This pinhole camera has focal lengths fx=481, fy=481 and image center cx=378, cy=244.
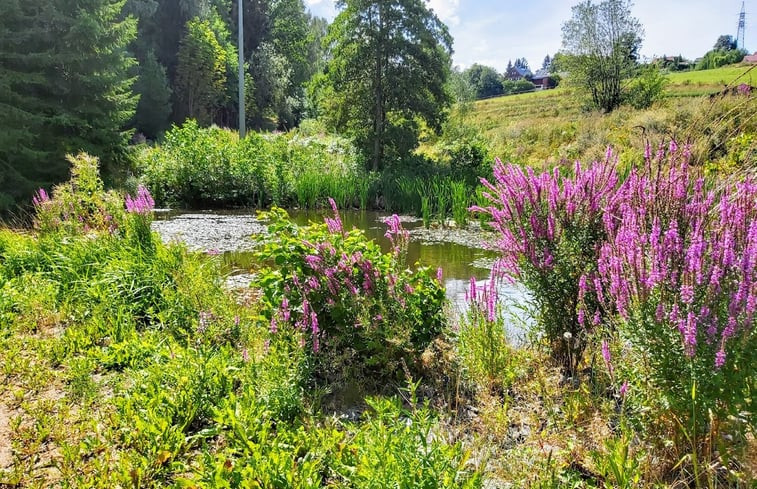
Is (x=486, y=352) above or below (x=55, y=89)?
below

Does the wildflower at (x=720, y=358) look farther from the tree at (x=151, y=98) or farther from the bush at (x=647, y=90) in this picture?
the tree at (x=151, y=98)

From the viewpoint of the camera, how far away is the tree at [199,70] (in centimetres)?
3039

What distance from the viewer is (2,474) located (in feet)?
6.74

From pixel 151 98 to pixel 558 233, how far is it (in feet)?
92.1

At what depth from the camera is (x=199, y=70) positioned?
102 ft

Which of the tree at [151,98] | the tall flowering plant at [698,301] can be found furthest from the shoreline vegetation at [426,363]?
the tree at [151,98]

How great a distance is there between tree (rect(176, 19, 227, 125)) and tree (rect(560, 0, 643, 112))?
21.5 meters

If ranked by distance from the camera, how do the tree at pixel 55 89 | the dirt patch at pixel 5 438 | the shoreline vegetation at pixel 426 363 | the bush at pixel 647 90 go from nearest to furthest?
the shoreline vegetation at pixel 426 363, the dirt patch at pixel 5 438, the tree at pixel 55 89, the bush at pixel 647 90

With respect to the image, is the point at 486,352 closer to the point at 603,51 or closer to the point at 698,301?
the point at 698,301

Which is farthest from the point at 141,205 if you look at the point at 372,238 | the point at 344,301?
the point at 372,238

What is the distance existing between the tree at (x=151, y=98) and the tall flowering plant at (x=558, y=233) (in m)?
26.6

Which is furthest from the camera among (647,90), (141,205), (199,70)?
(199,70)

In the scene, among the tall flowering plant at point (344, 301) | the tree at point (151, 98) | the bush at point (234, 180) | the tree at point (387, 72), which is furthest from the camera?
the tree at point (151, 98)

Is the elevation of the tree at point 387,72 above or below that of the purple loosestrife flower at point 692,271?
above
